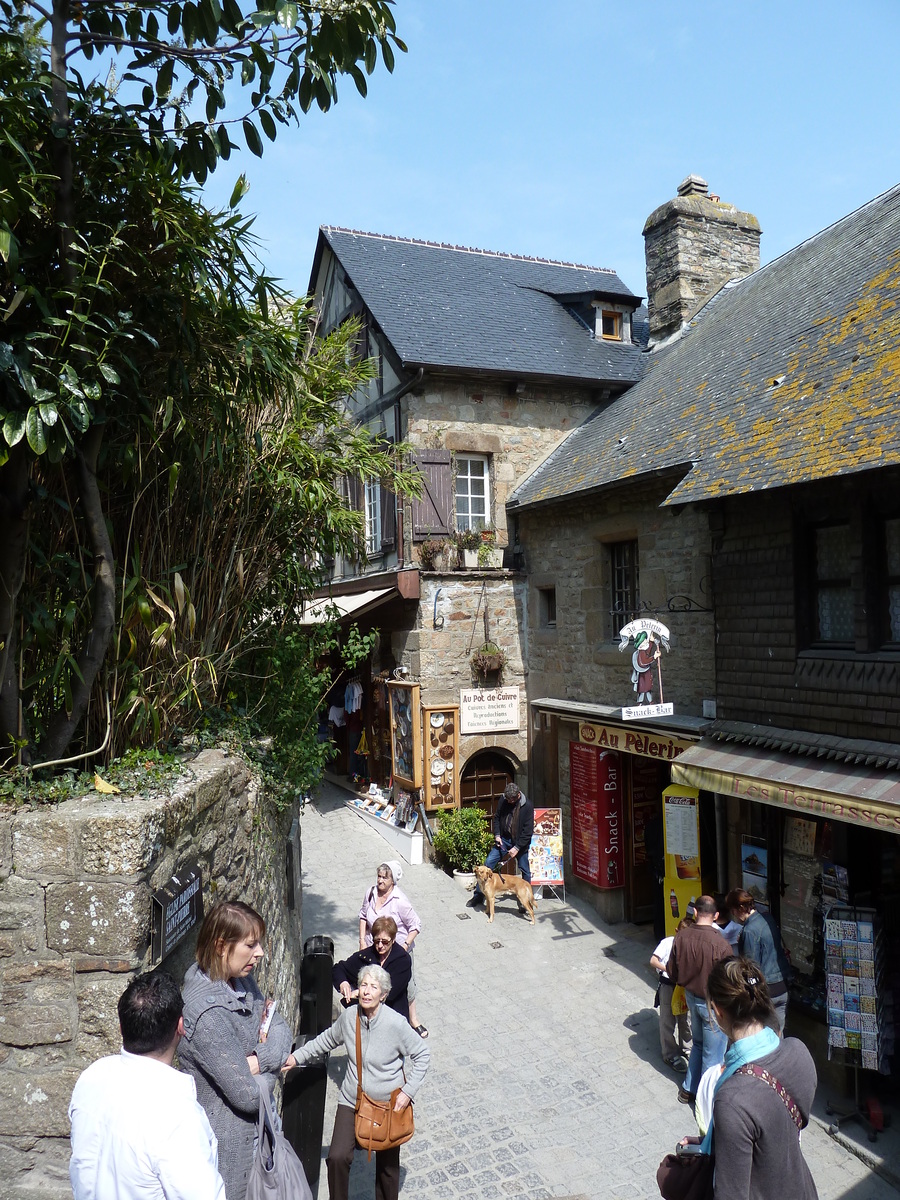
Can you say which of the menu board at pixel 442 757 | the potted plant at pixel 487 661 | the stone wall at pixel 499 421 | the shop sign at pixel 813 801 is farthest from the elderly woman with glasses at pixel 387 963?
the stone wall at pixel 499 421

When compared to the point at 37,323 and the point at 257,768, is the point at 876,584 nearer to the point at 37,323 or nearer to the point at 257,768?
the point at 257,768

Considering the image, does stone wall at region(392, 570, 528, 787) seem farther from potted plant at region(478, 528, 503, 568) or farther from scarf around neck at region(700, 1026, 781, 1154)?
scarf around neck at region(700, 1026, 781, 1154)

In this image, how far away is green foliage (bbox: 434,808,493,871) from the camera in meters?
11.1

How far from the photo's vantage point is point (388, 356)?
1241 cm

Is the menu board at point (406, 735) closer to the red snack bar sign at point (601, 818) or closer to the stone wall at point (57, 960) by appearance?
the red snack bar sign at point (601, 818)

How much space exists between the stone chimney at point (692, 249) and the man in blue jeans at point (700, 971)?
10073 mm

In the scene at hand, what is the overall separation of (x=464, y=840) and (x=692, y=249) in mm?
9605

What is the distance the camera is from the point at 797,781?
20.2 ft

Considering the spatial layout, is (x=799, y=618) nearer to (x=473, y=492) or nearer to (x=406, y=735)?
(x=473, y=492)

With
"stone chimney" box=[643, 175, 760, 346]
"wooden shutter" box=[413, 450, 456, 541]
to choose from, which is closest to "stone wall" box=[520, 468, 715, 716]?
"wooden shutter" box=[413, 450, 456, 541]

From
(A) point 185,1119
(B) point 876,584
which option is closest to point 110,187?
(A) point 185,1119

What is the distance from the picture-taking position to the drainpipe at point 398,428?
11.6 m

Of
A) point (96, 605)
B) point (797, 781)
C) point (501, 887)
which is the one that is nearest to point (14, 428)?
point (96, 605)

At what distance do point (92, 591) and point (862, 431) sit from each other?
17.1ft
